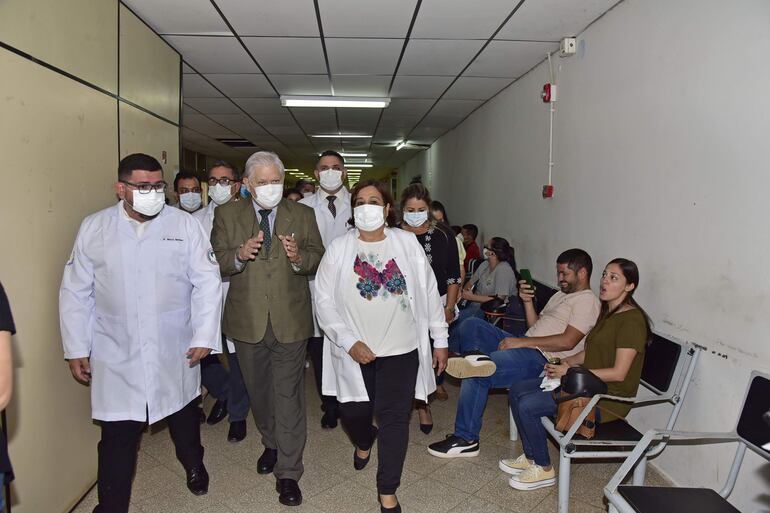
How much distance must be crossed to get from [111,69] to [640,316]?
3172 mm

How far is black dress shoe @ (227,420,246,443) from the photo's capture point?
10.9ft

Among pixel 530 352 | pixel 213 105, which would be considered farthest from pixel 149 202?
pixel 213 105

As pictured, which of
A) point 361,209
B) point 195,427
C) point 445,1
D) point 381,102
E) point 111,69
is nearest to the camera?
point 361,209

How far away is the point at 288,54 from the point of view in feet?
15.2

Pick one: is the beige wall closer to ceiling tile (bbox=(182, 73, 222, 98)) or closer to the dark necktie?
the dark necktie

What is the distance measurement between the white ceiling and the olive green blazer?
163 centimetres

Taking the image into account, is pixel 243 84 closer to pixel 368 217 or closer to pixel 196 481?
pixel 368 217

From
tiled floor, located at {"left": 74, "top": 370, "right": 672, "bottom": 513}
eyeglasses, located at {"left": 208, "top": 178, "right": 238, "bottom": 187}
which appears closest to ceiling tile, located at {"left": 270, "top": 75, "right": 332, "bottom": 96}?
eyeglasses, located at {"left": 208, "top": 178, "right": 238, "bottom": 187}

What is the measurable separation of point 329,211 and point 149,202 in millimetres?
1574

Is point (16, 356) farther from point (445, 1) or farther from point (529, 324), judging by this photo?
point (445, 1)

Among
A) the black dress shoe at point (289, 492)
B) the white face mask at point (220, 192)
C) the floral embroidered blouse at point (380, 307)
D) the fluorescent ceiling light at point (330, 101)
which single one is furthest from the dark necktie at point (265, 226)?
the fluorescent ceiling light at point (330, 101)

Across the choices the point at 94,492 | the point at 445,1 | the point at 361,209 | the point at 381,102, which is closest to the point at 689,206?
the point at 361,209

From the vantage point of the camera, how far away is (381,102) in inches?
256

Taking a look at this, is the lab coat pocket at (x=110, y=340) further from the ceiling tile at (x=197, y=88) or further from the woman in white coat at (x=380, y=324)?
the ceiling tile at (x=197, y=88)
